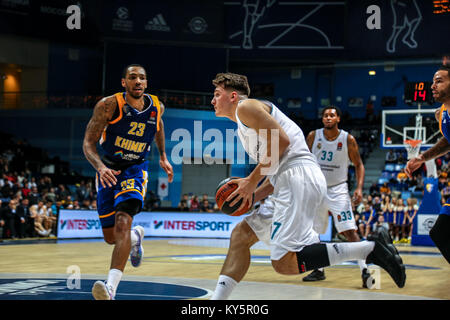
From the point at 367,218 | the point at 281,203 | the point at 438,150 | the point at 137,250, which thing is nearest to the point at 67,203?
the point at 367,218

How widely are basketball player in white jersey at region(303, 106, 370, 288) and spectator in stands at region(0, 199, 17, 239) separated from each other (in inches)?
375

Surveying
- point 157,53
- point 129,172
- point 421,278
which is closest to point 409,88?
point 421,278

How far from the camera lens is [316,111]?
1141 inches

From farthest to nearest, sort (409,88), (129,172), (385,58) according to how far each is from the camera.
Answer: (385,58) → (409,88) → (129,172)

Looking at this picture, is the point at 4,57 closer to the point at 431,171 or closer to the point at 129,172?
the point at 431,171

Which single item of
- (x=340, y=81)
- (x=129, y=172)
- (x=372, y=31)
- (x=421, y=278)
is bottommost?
(x=421, y=278)

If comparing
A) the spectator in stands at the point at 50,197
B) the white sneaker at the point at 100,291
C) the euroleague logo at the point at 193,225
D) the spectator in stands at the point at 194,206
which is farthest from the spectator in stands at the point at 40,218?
the white sneaker at the point at 100,291

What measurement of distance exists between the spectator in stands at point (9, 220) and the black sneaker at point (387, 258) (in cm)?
1224

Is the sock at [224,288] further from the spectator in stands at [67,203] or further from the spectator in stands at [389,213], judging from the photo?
the spectator in stands at [389,213]

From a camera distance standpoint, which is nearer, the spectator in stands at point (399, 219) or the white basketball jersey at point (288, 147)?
the white basketball jersey at point (288, 147)

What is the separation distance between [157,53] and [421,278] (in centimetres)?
2218

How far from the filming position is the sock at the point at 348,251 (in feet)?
13.2

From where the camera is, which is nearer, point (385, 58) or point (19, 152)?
point (19, 152)

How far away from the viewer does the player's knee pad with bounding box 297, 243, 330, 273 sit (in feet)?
13.0
